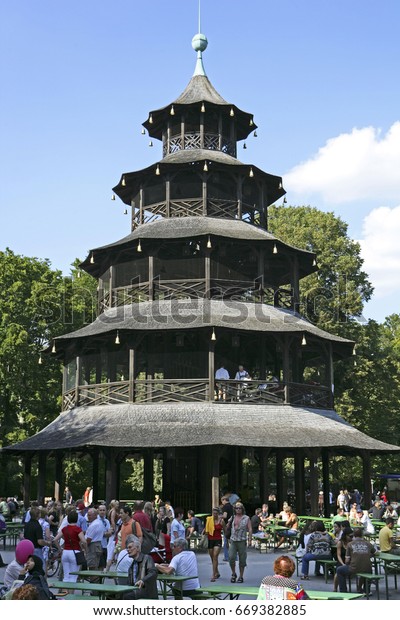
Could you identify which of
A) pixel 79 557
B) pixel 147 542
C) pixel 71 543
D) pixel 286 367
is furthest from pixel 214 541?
pixel 286 367

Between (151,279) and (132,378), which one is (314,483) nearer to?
(132,378)

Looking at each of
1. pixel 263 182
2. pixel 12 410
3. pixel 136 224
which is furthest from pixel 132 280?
pixel 12 410

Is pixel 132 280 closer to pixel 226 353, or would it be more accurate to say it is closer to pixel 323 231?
pixel 226 353

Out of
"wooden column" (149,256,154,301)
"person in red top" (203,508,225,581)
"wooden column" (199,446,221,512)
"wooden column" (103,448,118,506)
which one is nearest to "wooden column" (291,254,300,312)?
"wooden column" (149,256,154,301)

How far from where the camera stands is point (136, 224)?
124 ft

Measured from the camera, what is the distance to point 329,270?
51625 millimetres

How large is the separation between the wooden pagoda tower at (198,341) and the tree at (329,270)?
1080 centimetres

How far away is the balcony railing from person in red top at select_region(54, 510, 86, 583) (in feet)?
49.2

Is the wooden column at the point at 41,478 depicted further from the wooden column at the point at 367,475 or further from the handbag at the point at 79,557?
the handbag at the point at 79,557

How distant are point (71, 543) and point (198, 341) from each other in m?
18.8

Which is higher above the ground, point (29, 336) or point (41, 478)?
point (29, 336)

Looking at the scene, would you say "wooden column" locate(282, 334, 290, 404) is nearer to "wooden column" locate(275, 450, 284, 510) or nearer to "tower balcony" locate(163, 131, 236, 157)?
"wooden column" locate(275, 450, 284, 510)

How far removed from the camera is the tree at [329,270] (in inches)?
1925

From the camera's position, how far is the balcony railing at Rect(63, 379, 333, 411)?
30031 millimetres
